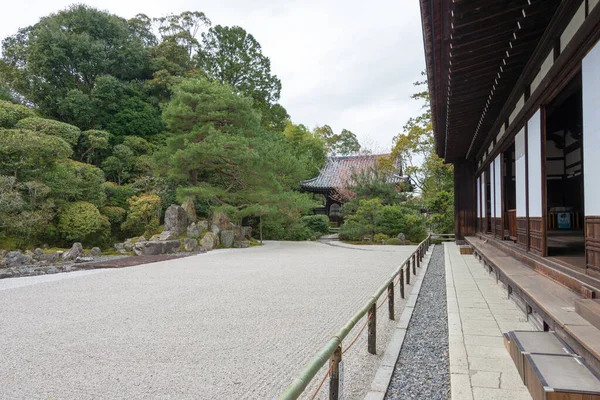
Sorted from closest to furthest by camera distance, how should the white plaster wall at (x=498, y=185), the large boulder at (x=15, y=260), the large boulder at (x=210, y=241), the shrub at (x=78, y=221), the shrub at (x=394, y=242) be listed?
the white plaster wall at (x=498, y=185) < the large boulder at (x=15, y=260) < the shrub at (x=78, y=221) < the large boulder at (x=210, y=241) < the shrub at (x=394, y=242)

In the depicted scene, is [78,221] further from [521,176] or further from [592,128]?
[592,128]

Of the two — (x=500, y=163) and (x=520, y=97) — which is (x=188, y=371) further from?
(x=500, y=163)

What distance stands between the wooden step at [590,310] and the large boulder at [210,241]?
12.7m

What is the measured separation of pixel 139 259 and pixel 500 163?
961cm

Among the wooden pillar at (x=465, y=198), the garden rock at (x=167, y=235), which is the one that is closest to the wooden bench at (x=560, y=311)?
the wooden pillar at (x=465, y=198)

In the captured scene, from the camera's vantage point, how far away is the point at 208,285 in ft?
22.4

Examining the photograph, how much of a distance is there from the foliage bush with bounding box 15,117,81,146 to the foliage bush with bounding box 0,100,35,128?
1.15 feet

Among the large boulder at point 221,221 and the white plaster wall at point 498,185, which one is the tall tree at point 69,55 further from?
the white plaster wall at point 498,185

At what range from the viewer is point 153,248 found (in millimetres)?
12633

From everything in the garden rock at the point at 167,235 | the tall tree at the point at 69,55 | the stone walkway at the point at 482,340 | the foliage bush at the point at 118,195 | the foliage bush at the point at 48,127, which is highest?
the tall tree at the point at 69,55

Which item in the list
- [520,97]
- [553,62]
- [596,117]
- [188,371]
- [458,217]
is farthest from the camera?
[458,217]

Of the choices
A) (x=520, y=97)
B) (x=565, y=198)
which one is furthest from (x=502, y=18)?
(x=565, y=198)

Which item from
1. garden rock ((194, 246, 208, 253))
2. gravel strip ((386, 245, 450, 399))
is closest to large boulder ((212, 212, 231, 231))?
garden rock ((194, 246, 208, 253))

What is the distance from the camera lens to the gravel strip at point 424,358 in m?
2.57
